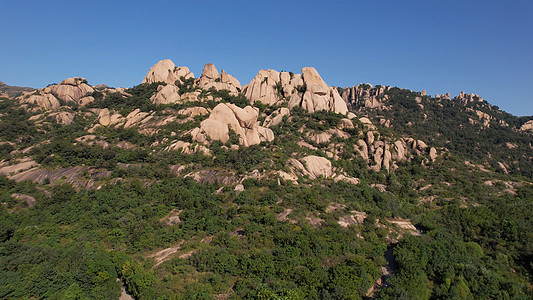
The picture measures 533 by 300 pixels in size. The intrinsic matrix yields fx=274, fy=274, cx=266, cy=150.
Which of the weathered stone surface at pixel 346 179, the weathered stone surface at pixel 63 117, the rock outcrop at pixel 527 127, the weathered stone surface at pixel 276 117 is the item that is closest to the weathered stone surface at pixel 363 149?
the weathered stone surface at pixel 346 179

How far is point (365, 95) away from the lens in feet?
498

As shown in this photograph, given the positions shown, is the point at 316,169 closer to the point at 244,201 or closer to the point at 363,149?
the point at 363,149

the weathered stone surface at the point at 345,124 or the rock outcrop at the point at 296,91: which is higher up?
the rock outcrop at the point at 296,91

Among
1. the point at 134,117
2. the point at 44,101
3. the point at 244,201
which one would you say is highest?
the point at 44,101

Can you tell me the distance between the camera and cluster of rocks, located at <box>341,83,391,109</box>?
139m

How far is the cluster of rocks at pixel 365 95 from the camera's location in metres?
139

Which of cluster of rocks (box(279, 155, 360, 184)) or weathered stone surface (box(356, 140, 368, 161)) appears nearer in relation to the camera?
cluster of rocks (box(279, 155, 360, 184))

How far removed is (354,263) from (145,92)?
9002 cm

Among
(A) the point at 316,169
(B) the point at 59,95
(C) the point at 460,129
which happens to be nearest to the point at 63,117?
(B) the point at 59,95

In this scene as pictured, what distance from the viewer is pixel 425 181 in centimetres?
6925

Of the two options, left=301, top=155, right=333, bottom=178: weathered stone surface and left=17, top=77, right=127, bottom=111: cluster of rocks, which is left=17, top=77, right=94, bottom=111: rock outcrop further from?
left=301, top=155, right=333, bottom=178: weathered stone surface

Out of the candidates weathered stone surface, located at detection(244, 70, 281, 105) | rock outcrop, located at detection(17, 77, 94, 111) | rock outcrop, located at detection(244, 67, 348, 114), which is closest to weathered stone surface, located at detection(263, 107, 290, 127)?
rock outcrop, located at detection(244, 67, 348, 114)

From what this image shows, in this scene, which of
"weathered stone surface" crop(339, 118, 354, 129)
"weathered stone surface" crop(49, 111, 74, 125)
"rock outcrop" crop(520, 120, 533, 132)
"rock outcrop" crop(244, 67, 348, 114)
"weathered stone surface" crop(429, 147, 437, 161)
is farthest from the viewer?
"rock outcrop" crop(520, 120, 533, 132)

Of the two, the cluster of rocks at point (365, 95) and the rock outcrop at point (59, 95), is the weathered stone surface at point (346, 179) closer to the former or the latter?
the cluster of rocks at point (365, 95)
